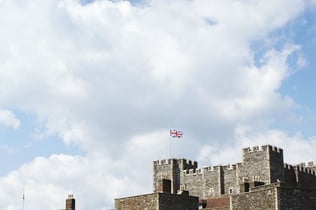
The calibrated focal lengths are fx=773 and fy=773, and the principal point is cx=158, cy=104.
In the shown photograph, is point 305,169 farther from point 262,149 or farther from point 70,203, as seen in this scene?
point 70,203

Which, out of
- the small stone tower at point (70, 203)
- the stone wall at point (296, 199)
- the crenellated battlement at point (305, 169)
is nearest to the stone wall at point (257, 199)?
the stone wall at point (296, 199)

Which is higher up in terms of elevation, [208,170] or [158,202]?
[208,170]

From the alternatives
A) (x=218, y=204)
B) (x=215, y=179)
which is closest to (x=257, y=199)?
(x=218, y=204)

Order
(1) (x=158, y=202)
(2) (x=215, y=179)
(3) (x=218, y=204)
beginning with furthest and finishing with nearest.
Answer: (2) (x=215, y=179) → (3) (x=218, y=204) → (1) (x=158, y=202)

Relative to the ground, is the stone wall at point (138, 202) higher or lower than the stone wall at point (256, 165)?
lower

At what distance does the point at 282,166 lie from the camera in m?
104

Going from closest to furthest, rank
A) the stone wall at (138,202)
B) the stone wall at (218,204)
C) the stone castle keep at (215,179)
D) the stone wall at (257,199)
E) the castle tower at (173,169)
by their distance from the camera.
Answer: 1. the stone wall at (257,199)
2. the stone wall at (138,202)
3. the stone castle keep at (215,179)
4. the stone wall at (218,204)
5. the castle tower at (173,169)

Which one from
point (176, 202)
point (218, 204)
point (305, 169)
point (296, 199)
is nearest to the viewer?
point (296, 199)

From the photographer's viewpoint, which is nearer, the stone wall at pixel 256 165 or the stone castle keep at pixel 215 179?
the stone castle keep at pixel 215 179

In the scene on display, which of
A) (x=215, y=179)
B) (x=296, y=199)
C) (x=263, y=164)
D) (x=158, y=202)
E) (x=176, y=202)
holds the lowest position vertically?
(x=296, y=199)

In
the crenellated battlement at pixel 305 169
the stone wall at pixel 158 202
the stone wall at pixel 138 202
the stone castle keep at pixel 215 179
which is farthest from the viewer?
the crenellated battlement at pixel 305 169

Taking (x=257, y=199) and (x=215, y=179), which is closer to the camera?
(x=257, y=199)

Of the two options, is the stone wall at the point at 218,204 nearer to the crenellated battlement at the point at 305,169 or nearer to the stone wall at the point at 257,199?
the stone wall at the point at 257,199

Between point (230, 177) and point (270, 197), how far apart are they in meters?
48.6
